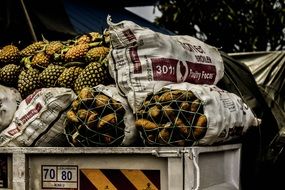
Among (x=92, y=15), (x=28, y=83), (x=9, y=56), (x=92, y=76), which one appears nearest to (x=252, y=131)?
(x=92, y=76)

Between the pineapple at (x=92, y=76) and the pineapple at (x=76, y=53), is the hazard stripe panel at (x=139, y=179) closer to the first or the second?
the pineapple at (x=92, y=76)

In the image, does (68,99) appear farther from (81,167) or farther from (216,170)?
(216,170)

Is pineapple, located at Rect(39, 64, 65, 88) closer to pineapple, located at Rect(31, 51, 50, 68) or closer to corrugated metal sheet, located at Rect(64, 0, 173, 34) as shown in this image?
pineapple, located at Rect(31, 51, 50, 68)

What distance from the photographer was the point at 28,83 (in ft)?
12.9

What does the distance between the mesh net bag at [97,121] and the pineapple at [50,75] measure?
61cm

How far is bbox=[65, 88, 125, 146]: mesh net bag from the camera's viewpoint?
10.5 ft

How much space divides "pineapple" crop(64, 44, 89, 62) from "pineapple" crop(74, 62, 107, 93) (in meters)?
0.20

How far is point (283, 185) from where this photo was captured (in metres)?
4.19

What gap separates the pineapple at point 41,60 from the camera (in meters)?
4.05

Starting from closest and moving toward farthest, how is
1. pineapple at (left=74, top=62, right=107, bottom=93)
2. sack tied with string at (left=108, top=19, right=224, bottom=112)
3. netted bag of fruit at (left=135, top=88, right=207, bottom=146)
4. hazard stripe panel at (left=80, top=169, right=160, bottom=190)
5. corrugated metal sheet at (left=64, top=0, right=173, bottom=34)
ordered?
hazard stripe panel at (left=80, top=169, right=160, bottom=190) → netted bag of fruit at (left=135, top=88, right=207, bottom=146) → sack tied with string at (left=108, top=19, right=224, bottom=112) → pineapple at (left=74, top=62, right=107, bottom=93) → corrugated metal sheet at (left=64, top=0, right=173, bottom=34)

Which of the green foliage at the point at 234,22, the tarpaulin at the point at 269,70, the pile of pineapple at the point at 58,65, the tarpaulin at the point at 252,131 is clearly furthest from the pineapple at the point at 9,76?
the green foliage at the point at 234,22

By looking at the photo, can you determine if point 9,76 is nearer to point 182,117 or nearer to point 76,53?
point 76,53

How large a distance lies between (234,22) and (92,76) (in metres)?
10.5

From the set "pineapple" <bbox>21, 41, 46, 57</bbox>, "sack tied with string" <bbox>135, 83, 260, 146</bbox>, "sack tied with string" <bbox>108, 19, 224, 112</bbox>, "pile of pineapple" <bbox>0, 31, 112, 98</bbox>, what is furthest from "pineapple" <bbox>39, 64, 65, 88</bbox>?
"sack tied with string" <bbox>135, 83, 260, 146</bbox>
